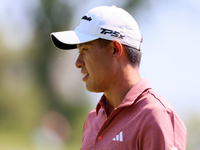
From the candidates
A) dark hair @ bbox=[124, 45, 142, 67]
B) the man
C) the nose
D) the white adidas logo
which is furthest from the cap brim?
the white adidas logo

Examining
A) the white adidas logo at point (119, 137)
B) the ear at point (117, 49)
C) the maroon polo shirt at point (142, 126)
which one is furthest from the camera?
the ear at point (117, 49)

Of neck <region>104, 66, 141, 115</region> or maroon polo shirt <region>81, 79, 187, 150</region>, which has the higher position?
neck <region>104, 66, 141, 115</region>

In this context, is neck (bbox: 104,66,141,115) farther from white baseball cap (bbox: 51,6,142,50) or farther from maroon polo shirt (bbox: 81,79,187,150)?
white baseball cap (bbox: 51,6,142,50)

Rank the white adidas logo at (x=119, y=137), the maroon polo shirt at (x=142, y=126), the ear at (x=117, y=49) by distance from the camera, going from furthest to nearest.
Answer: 1. the ear at (x=117, y=49)
2. the white adidas logo at (x=119, y=137)
3. the maroon polo shirt at (x=142, y=126)

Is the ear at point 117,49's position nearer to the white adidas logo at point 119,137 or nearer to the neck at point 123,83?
the neck at point 123,83

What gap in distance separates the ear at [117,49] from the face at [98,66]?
24mm

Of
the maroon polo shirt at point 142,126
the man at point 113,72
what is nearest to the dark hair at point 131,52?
the man at point 113,72

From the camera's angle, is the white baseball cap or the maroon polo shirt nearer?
the maroon polo shirt

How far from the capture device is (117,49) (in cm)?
180

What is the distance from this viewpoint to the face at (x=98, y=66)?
1799 mm

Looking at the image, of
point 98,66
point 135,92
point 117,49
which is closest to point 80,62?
point 98,66

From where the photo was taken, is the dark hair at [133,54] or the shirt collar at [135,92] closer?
the shirt collar at [135,92]

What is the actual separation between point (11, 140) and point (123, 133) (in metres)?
8.69

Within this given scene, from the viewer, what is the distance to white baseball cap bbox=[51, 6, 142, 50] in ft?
5.86
